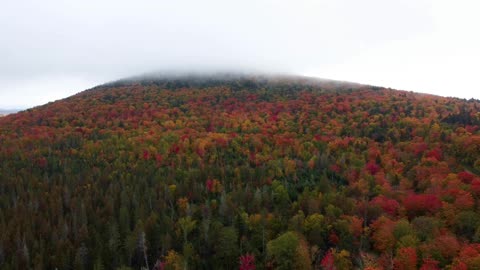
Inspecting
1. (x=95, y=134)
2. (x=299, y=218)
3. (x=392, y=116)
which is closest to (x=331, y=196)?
(x=299, y=218)

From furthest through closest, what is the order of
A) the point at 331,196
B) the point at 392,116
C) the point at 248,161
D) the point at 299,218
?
the point at 392,116, the point at 248,161, the point at 331,196, the point at 299,218

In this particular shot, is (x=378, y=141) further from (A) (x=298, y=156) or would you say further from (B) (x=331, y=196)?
(B) (x=331, y=196)

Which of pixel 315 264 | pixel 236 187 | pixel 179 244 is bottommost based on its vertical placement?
pixel 315 264

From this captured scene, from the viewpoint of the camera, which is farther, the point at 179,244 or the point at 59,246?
the point at 179,244

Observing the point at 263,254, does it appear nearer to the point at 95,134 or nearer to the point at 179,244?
the point at 179,244

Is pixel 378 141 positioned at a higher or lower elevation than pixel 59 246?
higher

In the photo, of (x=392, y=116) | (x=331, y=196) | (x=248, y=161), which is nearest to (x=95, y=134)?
(x=248, y=161)

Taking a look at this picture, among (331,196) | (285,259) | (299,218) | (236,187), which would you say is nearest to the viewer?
(285,259)
